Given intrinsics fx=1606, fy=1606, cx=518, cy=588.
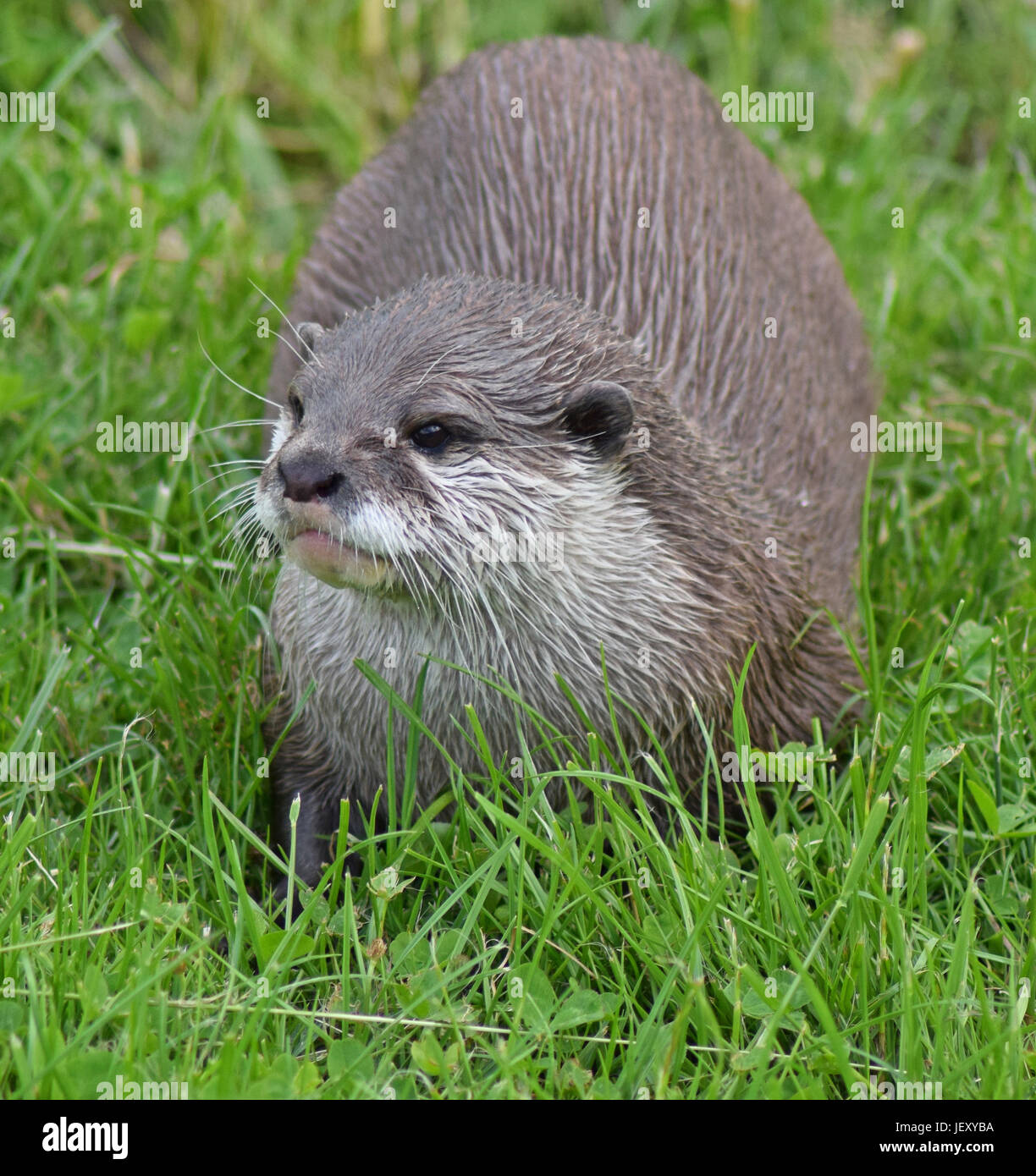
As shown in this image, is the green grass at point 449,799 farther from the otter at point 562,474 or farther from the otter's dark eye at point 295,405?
the otter's dark eye at point 295,405

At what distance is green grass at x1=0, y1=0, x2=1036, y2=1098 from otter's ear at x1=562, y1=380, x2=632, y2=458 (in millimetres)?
449

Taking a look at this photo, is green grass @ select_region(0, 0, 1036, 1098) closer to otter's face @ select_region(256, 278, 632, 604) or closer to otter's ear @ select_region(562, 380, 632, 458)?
otter's face @ select_region(256, 278, 632, 604)

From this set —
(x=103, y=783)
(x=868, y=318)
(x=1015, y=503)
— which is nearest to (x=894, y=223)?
(x=868, y=318)

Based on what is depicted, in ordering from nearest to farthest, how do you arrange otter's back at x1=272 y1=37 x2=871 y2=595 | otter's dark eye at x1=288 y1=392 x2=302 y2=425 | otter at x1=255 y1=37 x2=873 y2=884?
otter at x1=255 y1=37 x2=873 y2=884
otter's dark eye at x1=288 y1=392 x2=302 y2=425
otter's back at x1=272 y1=37 x2=871 y2=595

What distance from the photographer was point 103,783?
8.76 ft

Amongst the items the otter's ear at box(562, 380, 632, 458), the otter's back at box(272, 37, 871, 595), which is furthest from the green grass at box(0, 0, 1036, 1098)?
the otter's ear at box(562, 380, 632, 458)

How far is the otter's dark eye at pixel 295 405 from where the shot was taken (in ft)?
7.94

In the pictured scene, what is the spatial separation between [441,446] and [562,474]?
0.18 m

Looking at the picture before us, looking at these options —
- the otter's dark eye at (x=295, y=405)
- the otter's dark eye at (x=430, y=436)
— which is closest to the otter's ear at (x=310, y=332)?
the otter's dark eye at (x=295, y=405)

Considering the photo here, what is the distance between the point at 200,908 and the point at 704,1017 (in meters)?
0.75

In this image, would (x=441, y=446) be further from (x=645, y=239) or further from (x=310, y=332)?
(x=645, y=239)

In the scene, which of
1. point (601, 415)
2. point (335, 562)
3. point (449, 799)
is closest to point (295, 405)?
point (335, 562)

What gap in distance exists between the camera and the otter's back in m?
2.99
